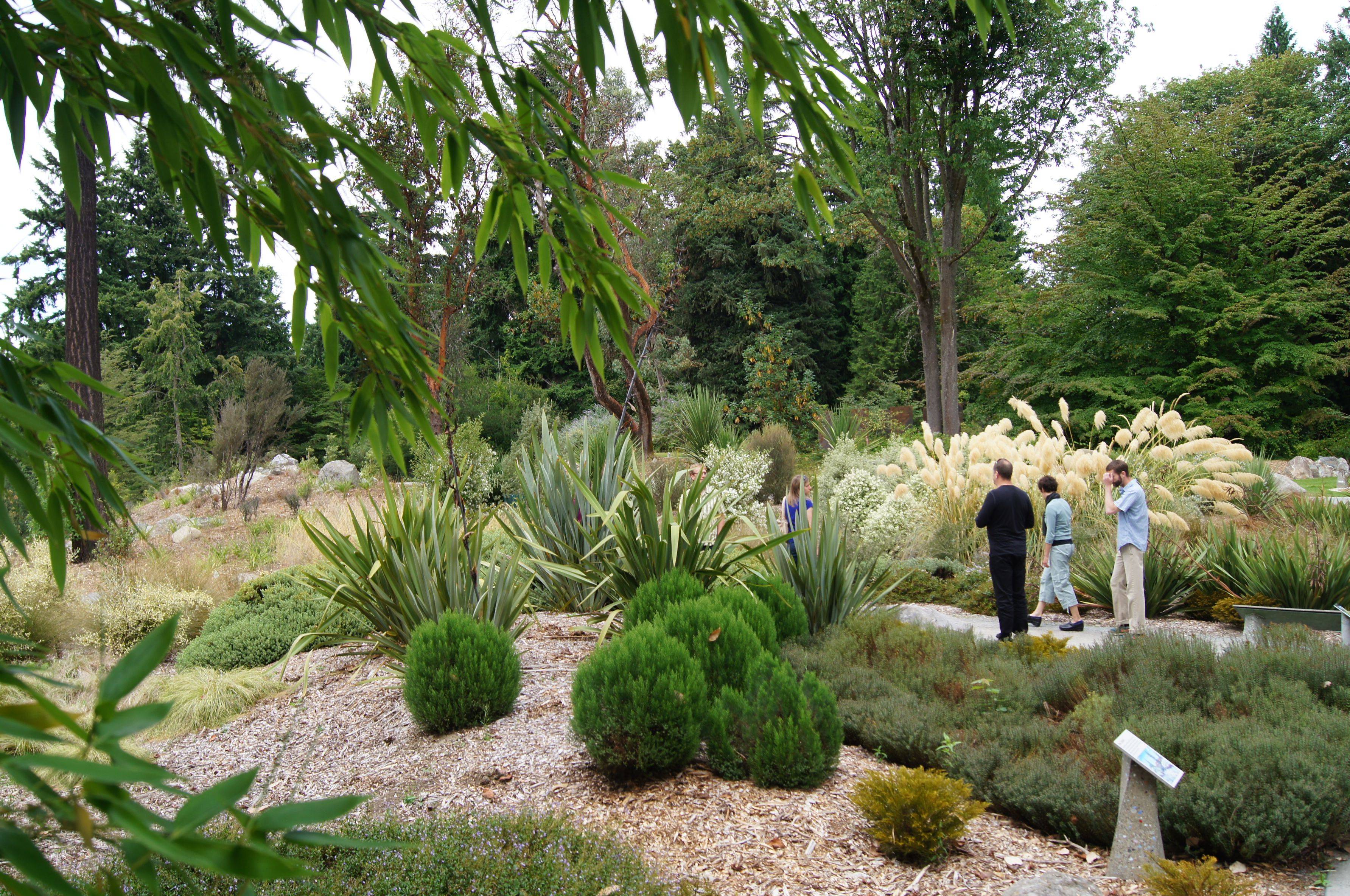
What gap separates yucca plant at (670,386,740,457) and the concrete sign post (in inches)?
542

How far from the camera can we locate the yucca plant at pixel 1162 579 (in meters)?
8.15

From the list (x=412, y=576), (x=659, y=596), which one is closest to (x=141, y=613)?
(x=412, y=576)

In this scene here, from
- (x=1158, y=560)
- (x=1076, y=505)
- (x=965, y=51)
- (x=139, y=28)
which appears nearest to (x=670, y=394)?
(x=965, y=51)

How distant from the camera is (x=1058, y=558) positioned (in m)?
7.96

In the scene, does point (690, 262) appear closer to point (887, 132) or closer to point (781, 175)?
point (781, 175)

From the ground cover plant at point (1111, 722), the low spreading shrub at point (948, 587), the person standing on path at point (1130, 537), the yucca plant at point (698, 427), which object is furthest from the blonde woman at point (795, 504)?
the yucca plant at point (698, 427)

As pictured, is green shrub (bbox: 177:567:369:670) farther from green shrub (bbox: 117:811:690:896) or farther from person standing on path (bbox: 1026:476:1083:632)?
person standing on path (bbox: 1026:476:1083:632)

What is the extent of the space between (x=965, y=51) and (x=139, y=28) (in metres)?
18.1

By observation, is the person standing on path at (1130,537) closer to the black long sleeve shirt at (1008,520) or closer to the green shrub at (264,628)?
the black long sleeve shirt at (1008,520)

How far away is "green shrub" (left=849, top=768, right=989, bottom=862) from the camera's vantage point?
318 cm

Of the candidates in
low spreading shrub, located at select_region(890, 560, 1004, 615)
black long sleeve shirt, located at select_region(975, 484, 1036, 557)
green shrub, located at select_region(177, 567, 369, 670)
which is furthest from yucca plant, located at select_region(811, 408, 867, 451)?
green shrub, located at select_region(177, 567, 369, 670)

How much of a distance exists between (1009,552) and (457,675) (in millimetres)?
4791

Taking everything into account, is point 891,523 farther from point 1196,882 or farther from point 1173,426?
point 1196,882

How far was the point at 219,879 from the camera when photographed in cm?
303
